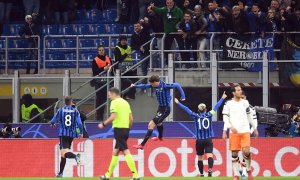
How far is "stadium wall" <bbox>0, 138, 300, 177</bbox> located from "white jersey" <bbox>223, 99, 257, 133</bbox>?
565cm

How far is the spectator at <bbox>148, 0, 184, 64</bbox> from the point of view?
115 ft

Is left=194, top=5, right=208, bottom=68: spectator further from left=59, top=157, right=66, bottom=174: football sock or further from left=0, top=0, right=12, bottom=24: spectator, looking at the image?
left=0, top=0, right=12, bottom=24: spectator

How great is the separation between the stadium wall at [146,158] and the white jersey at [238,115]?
5647mm

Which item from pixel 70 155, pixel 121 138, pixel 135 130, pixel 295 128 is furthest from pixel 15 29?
pixel 121 138

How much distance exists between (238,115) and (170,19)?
9.68 meters

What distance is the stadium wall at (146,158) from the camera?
104ft

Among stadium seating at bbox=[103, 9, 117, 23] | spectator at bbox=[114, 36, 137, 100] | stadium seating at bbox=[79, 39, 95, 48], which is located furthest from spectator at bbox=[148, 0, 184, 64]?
stadium seating at bbox=[103, 9, 117, 23]

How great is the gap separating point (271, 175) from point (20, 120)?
7.64 meters

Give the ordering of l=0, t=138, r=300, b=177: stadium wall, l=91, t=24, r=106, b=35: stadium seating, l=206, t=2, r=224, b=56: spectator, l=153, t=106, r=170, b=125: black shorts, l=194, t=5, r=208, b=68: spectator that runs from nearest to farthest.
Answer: l=153, t=106, r=170, b=125: black shorts, l=0, t=138, r=300, b=177: stadium wall, l=194, t=5, r=208, b=68: spectator, l=206, t=2, r=224, b=56: spectator, l=91, t=24, r=106, b=35: stadium seating

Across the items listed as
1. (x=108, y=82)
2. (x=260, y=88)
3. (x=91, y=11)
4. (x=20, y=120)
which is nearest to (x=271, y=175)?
(x=260, y=88)

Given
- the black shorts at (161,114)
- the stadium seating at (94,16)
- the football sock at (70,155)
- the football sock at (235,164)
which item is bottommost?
the football sock at (70,155)

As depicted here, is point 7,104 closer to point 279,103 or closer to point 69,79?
point 69,79

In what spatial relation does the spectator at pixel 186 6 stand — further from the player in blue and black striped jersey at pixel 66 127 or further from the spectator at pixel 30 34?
the player in blue and black striped jersey at pixel 66 127

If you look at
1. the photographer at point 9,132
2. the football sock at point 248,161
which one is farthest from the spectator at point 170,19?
the football sock at point 248,161
